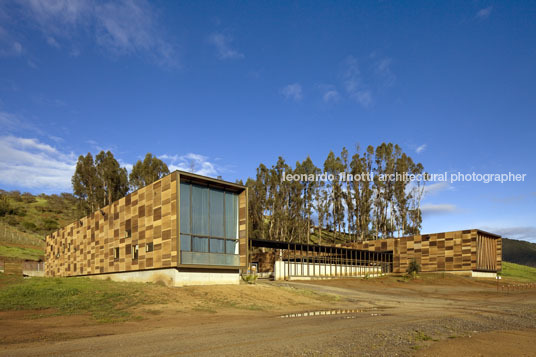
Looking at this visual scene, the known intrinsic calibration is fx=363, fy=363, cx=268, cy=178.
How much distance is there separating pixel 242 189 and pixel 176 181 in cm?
571

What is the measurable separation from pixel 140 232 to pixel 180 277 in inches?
210

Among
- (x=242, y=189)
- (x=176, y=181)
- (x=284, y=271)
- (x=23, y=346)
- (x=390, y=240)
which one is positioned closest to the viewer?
(x=23, y=346)

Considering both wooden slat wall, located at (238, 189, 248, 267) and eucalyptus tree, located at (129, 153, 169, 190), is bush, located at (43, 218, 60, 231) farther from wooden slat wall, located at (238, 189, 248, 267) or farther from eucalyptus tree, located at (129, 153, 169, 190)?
wooden slat wall, located at (238, 189, 248, 267)

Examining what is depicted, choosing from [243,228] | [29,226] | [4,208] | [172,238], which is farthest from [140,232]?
[4,208]

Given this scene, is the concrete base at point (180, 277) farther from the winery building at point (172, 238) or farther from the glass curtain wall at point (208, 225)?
the glass curtain wall at point (208, 225)

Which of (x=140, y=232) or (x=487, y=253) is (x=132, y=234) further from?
(x=487, y=253)

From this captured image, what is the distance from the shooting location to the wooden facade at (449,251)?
1661 inches

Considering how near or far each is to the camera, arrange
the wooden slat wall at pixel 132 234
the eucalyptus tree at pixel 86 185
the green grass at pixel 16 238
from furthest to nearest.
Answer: the green grass at pixel 16 238
the eucalyptus tree at pixel 86 185
the wooden slat wall at pixel 132 234

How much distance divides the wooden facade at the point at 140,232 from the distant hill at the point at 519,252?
143 meters

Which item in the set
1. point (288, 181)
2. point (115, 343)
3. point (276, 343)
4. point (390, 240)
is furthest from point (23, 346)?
point (288, 181)

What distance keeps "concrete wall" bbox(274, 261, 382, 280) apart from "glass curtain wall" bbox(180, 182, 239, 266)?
11.8 meters

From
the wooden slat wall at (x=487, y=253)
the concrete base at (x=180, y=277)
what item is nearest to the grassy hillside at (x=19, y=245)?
the concrete base at (x=180, y=277)

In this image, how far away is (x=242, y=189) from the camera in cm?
2705

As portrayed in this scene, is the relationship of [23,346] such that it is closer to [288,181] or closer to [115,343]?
[115,343]
